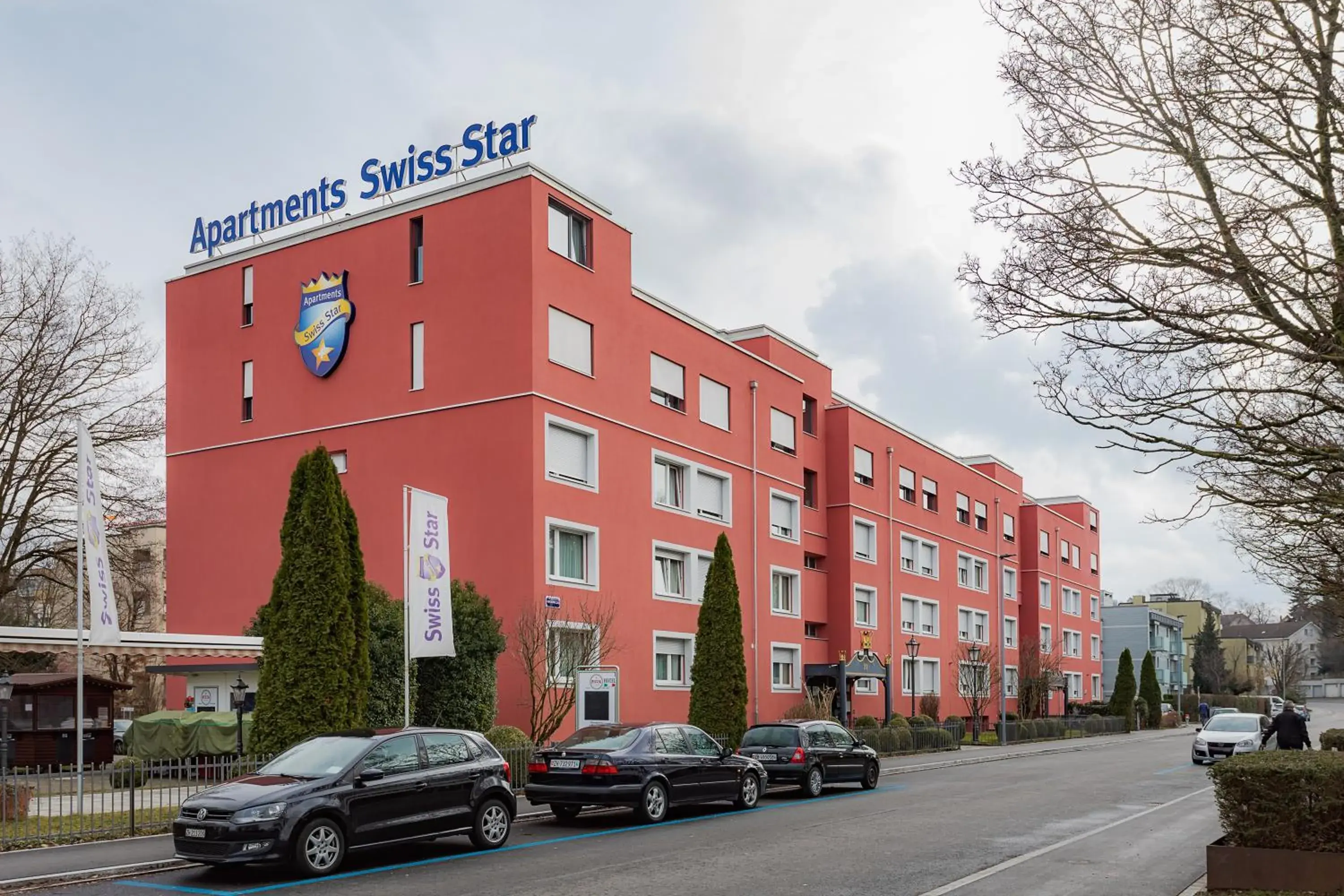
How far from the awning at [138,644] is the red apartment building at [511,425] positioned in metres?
4.43

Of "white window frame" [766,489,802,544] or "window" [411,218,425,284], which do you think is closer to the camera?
"window" [411,218,425,284]

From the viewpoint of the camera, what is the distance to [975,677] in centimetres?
5619

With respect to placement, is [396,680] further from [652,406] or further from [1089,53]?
[1089,53]

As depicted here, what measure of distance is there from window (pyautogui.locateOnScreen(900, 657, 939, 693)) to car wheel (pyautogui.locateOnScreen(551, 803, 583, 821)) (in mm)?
33241

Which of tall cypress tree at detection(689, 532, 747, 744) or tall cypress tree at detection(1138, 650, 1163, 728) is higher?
tall cypress tree at detection(689, 532, 747, 744)

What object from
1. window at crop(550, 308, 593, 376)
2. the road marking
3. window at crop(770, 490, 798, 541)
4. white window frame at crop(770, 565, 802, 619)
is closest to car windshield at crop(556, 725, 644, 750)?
the road marking

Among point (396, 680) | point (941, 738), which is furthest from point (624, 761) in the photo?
point (941, 738)

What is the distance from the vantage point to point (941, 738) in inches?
1757

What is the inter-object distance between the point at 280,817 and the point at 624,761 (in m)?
6.57

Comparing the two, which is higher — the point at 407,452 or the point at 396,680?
the point at 407,452

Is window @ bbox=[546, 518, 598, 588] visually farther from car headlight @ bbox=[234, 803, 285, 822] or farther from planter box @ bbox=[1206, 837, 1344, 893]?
planter box @ bbox=[1206, 837, 1344, 893]

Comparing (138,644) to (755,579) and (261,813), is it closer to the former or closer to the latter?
(261,813)

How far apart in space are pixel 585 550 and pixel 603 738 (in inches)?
541

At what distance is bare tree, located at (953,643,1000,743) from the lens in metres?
55.4
